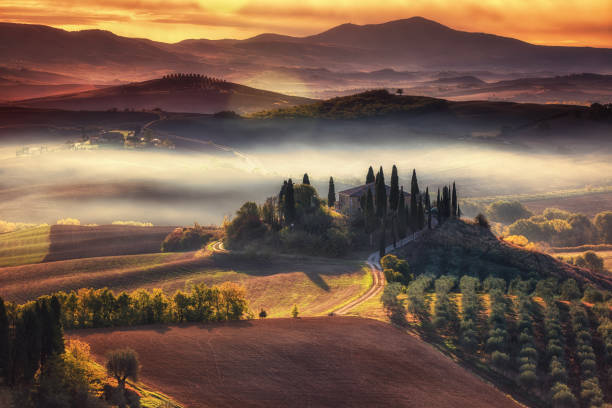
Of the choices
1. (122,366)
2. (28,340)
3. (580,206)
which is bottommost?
(580,206)

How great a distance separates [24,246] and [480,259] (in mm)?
69136

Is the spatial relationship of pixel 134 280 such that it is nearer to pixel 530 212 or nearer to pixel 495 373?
pixel 495 373

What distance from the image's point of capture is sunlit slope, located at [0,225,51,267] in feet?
289

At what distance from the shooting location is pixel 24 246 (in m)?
95.5

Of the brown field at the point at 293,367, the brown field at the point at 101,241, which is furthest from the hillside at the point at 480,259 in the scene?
the brown field at the point at 101,241

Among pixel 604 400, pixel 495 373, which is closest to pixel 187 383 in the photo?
pixel 495 373

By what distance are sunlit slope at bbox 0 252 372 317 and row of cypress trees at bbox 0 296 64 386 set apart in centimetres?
2833

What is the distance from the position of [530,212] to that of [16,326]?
168 meters

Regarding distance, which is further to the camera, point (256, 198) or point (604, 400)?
point (256, 198)

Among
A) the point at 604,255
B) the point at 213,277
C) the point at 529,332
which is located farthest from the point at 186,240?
the point at 604,255

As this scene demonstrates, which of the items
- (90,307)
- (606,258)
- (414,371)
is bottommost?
(606,258)

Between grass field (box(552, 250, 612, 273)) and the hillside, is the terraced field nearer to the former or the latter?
the hillside

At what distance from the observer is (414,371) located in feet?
146

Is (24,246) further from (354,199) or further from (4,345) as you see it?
(4,345)
